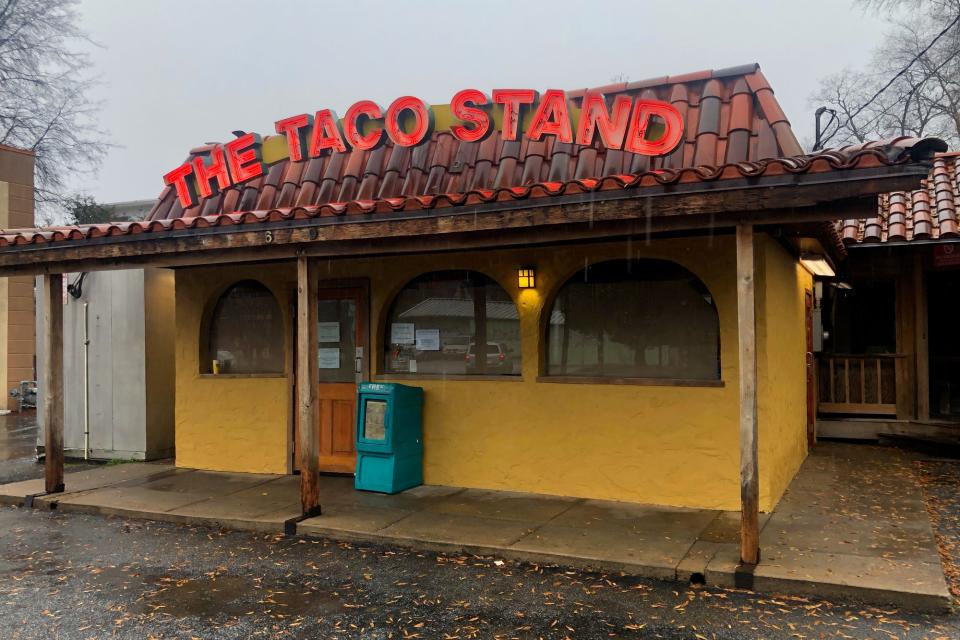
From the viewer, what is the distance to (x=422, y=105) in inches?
326

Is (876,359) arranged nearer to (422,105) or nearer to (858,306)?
(858,306)

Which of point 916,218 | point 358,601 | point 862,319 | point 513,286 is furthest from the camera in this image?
point 862,319

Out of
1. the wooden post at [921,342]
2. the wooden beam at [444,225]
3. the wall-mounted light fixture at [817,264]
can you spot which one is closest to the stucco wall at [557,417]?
the wall-mounted light fixture at [817,264]

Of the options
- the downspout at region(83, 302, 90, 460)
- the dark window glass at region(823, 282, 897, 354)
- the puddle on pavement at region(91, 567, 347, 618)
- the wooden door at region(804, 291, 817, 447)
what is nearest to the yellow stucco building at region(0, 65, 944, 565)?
the wooden door at region(804, 291, 817, 447)

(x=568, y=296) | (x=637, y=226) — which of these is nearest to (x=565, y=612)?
(x=637, y=226)

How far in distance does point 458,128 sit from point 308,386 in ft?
11.1

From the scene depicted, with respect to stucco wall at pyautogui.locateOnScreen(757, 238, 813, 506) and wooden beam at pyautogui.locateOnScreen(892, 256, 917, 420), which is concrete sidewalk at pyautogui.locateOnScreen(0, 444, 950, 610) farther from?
wooden beam at pyautogui.locateOnScreen(892, 256, 917, 420)

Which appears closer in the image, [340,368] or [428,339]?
[428,339]

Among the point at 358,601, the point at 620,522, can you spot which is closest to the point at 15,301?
the point at 358,601

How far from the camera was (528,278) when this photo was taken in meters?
7.40

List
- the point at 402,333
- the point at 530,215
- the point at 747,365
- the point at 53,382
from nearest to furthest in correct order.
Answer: the point at 747,365
the point at 530,215
the point at 53,382
the point at 402,333

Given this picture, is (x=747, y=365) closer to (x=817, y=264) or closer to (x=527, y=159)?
(x=527, y=159)

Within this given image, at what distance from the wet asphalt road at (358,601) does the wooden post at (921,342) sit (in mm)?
7065

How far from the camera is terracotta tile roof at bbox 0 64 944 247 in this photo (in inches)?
215
